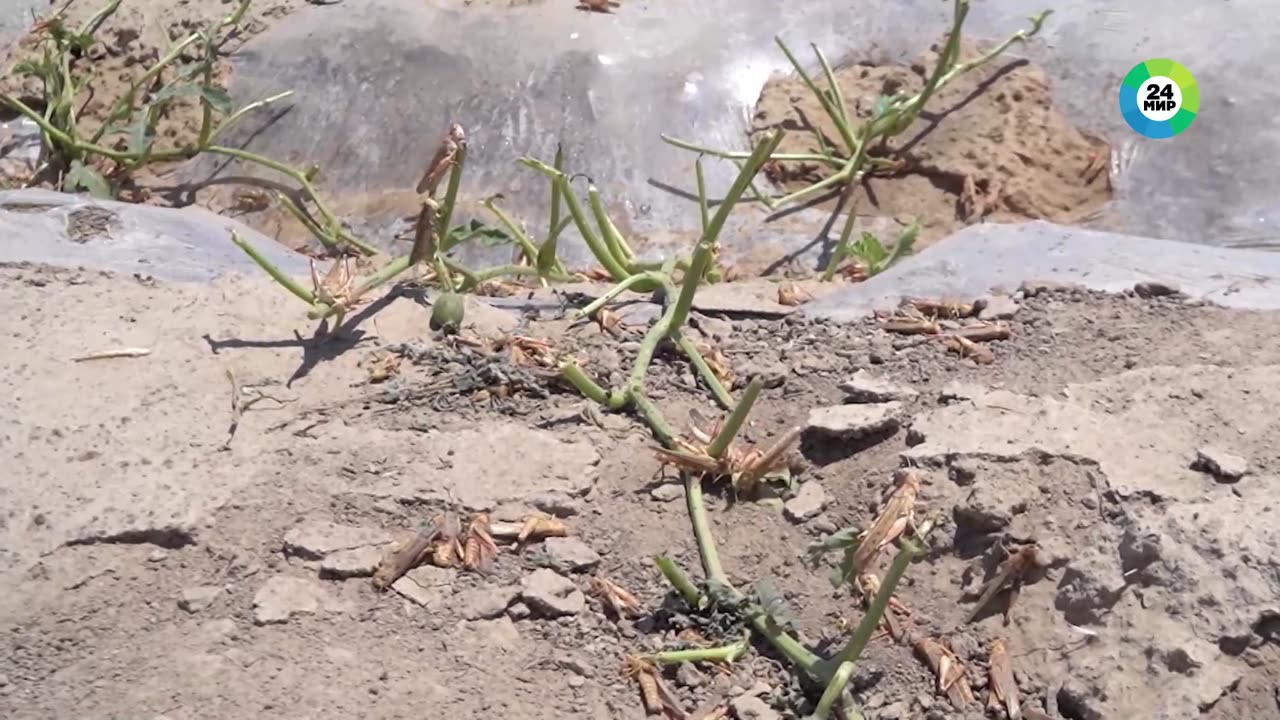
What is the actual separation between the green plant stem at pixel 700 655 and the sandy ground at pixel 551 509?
2 cm

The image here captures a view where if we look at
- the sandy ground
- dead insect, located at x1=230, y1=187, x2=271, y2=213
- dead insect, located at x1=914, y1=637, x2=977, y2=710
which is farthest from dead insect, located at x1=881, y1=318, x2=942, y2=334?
dead insect, located at x1=230, y1=187, x2=271, y2=213

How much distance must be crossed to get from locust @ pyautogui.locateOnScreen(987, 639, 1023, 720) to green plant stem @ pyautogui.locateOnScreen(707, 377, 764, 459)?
15.8 inches

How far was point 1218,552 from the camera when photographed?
61.4 inches

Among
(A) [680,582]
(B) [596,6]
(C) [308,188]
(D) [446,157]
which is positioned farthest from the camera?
(B) [596,6]

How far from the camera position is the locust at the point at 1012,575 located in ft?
5.44

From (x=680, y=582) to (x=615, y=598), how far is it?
0.09 metres

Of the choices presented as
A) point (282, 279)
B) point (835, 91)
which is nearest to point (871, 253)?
point (835, 91)

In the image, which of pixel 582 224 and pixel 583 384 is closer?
pixel 583 384

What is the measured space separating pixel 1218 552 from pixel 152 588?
1203 mm

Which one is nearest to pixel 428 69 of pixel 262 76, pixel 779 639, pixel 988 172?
pixel 262 76

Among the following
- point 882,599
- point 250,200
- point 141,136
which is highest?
point 882,599

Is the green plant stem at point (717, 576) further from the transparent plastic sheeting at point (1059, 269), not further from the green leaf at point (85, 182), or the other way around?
the green leaf at point (85, 182)

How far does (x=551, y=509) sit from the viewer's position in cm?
185

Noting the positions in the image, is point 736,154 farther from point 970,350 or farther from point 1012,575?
point 1012,575
